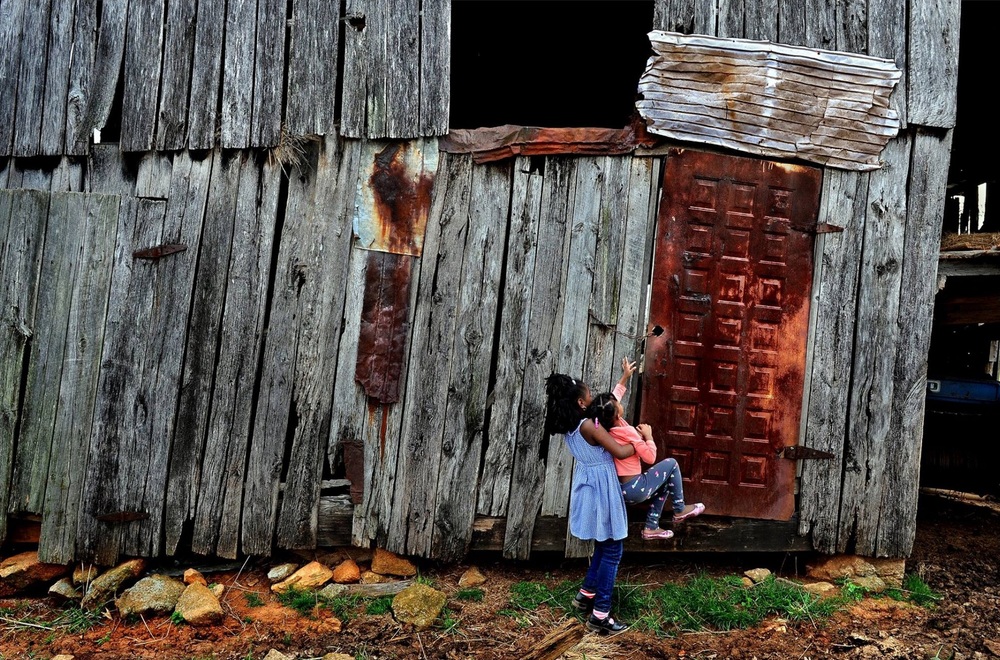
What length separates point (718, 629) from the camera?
421 centimetres

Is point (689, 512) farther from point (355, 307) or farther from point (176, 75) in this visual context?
point (176, 75)

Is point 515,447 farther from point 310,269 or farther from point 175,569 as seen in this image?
point 175,569

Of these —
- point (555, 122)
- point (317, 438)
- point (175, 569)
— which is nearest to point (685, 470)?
point (317, 438)

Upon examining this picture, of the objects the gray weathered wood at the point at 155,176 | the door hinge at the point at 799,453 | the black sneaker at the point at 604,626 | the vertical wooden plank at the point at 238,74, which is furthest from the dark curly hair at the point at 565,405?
the gray weathered wood at the point at 155,176

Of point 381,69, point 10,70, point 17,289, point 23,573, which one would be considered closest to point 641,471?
point 381,69

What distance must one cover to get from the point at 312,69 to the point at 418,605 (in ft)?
11.6

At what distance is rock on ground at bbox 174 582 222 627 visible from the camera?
4270 mm

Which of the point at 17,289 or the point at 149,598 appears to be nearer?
the point at 149,598

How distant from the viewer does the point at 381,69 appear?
4.69m

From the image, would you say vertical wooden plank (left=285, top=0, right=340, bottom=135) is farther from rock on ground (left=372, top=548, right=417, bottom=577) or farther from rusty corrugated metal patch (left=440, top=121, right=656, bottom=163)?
rock on ground (left=372, top=548, right=417, bottom=577)

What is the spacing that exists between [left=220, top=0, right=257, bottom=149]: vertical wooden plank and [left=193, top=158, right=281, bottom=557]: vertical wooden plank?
1.01ft

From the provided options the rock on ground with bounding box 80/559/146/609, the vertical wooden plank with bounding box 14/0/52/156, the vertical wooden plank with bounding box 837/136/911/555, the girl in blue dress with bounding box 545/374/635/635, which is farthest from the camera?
the vertical wooden plank with bounding box 14/0/52/156

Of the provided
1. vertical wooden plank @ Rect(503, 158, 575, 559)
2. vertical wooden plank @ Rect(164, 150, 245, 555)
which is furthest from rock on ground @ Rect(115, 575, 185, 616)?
vertical wooden plank @ Rect(503, 158, 575, 559)

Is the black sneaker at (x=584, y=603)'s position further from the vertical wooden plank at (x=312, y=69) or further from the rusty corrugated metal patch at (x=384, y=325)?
the vertical wooden plank at (x=312, y=69)
